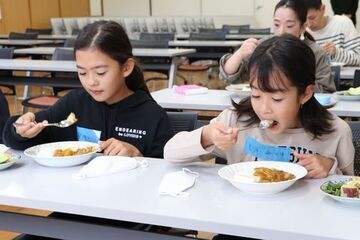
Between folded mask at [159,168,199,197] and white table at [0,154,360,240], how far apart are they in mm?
16

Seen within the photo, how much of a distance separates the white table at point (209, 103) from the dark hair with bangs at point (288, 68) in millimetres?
775

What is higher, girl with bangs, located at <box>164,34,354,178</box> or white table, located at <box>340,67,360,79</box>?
girl with bangs, located at <box>164,34,354,178</box>

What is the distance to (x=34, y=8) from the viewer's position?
10.3m

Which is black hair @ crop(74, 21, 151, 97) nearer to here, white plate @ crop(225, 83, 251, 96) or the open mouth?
the open mouth

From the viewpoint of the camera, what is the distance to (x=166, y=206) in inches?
43.6

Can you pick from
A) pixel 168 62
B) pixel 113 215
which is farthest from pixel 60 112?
pixel 168 62

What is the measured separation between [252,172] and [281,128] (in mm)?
231

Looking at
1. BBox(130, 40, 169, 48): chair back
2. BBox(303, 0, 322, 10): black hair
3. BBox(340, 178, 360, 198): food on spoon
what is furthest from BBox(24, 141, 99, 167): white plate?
BBox(130, 40, 169, 48): chair back

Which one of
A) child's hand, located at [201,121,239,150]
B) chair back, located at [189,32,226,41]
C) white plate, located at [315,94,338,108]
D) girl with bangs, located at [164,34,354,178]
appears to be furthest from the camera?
chair back, located at [189,32,226,41]

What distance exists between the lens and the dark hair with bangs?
4.53 ft

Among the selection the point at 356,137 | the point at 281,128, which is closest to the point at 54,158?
the point at 281,128

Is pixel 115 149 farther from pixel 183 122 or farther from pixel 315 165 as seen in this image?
pixel 315 165

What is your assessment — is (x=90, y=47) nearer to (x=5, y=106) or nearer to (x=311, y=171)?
(x=5, y=106)

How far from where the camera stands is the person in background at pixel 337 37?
11.6ft
